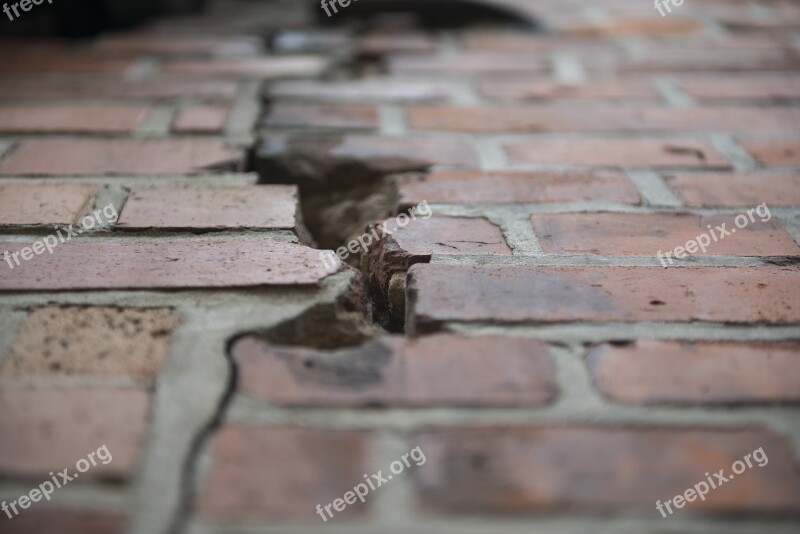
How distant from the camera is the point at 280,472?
37cm

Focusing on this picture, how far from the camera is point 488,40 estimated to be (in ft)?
3.54

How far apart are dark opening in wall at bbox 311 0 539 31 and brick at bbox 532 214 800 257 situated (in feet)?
2.34

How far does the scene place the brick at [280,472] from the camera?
1.16 ft

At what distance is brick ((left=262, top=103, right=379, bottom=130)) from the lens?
2.51 feet

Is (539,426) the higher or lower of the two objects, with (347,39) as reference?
lower

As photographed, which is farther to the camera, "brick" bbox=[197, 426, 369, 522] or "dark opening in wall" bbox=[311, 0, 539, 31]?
"dark opening in wall" bbox=[311, 0, 539, 31]

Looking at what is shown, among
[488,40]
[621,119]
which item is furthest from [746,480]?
[488,40]

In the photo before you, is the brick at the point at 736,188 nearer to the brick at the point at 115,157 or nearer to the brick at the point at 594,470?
the brick at the point at 594,470

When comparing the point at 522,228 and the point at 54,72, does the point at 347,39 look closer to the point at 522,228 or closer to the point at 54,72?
the point at 54,72

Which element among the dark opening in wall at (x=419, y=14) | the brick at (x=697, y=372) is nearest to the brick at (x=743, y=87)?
the dark opening in wall at (x=419, y=14)

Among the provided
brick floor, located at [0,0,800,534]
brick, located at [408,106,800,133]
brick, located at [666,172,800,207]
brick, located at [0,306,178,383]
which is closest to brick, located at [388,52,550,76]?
brick floor, located at [0,0,800,534]

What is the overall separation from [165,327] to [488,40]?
2.76 ft

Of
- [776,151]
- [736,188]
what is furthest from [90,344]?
[776,151]

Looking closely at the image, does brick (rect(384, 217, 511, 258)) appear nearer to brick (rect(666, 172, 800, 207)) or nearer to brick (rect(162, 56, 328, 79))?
brick (rect(666, 172, 800, 207))
